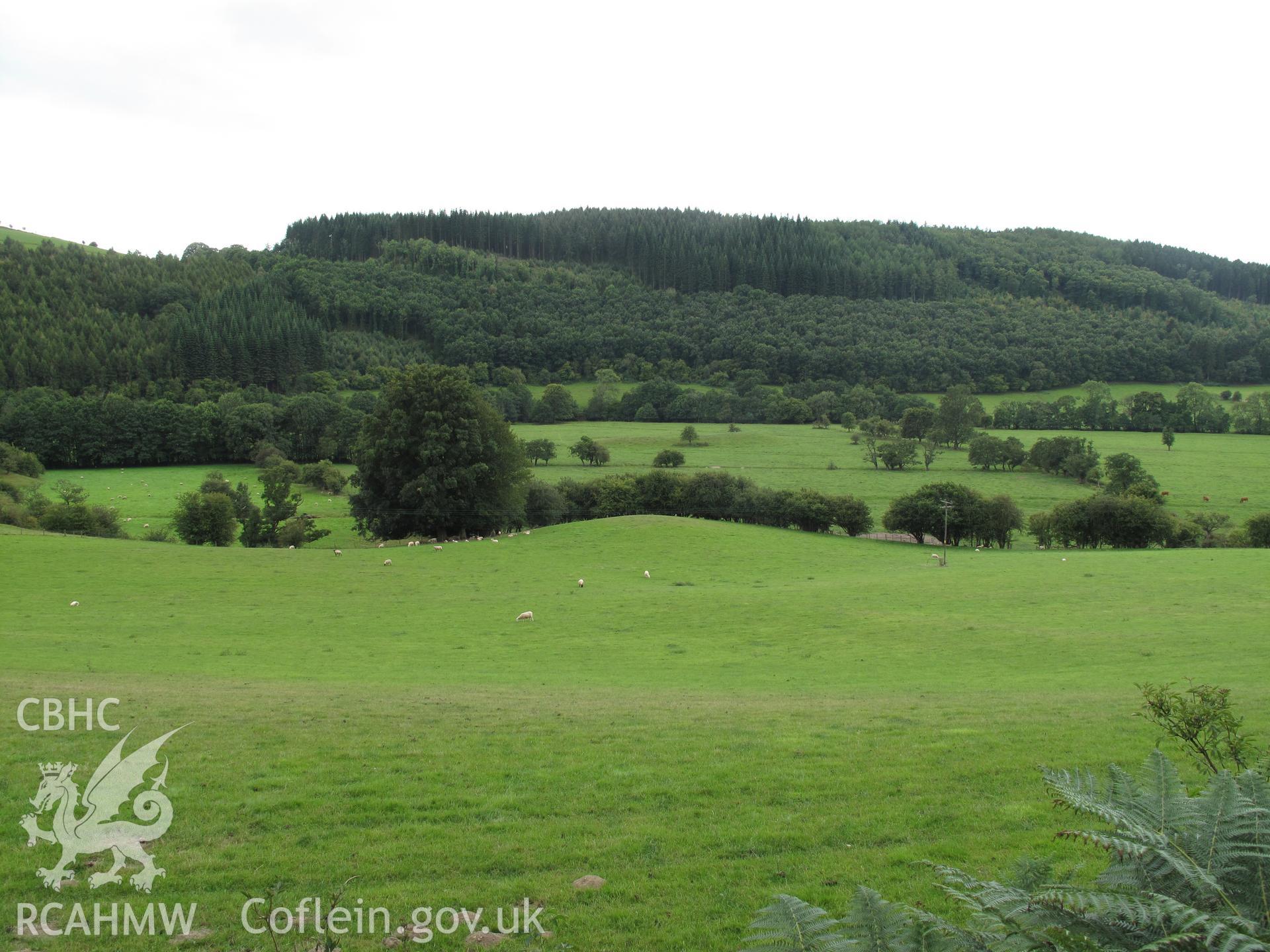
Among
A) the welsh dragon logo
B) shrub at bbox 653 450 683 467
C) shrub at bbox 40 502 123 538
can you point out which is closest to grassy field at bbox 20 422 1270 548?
shrub at bbox 653 450 683 467

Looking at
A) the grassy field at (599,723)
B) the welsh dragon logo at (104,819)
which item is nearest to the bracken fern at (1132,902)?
the grassy field at (599,723)

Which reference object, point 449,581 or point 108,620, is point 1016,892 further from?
point 449,581

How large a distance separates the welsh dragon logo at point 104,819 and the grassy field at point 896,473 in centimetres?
7207

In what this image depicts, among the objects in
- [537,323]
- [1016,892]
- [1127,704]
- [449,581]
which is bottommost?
[449,581]

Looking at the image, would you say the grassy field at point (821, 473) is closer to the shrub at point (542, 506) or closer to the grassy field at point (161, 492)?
the grassy field at point (161, 492)

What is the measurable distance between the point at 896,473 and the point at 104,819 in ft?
306

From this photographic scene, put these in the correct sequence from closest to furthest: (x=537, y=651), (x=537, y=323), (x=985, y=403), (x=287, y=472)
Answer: (x=537, y=651) → (x=287, y=472) → (x=985, y=403) → (x=537, y=323)

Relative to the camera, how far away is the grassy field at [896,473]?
81.9m

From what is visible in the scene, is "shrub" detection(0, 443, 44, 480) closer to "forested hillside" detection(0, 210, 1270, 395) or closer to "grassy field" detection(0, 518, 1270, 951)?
"forested hillside" detection(0, 210, 1270, 395)

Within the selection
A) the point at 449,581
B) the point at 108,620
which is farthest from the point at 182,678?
the point at 449,581

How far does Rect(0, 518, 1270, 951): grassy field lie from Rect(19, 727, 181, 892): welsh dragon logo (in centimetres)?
21

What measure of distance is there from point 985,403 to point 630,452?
73585mm

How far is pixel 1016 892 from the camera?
3680 millimetres

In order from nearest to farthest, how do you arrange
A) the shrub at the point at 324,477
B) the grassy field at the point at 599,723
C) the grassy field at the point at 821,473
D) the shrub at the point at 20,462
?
the grassy field at the point at 599,723, the grassy field at the point at 821,473, the shrub at the point at 20,462, the shrub at the point at 324,477
